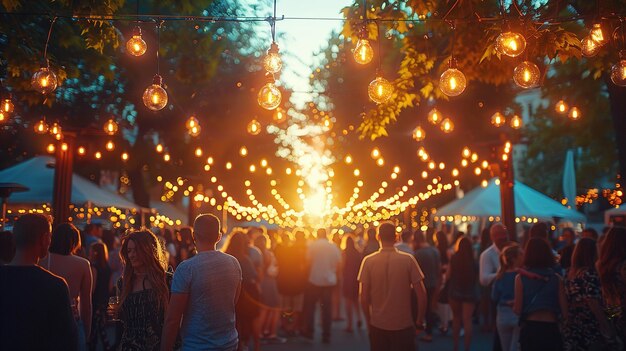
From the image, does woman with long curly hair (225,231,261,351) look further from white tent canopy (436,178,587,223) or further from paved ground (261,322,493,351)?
white tent canopy (436,178,587,223)

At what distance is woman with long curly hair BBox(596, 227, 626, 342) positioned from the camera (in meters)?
7.28

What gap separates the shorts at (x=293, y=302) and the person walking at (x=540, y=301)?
25.5 feet

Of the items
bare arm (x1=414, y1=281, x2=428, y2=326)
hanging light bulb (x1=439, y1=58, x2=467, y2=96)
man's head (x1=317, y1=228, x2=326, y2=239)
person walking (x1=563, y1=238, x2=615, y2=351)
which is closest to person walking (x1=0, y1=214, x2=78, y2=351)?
bare arm (x1=414, y1=281, x2=428, y2=326)

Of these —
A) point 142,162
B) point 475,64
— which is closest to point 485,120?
point 142,162

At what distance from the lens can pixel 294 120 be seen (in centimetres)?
3350

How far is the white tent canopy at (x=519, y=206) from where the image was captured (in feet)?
62.5

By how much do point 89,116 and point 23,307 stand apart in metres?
20.4

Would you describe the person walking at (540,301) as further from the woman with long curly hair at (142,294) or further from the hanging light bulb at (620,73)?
the woman with long curly hair at (142,294)

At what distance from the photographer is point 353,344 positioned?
13188mm

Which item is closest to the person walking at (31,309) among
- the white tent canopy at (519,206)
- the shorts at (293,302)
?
the shorts at (293,302)

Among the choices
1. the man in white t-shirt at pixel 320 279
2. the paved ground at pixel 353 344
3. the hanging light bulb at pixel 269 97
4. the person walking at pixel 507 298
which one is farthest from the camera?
the man in white t-shirt at pixel 320 279

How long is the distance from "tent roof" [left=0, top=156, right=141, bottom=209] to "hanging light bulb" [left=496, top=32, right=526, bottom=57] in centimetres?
1178

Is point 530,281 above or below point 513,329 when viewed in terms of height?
above

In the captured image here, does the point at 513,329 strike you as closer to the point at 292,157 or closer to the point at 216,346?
the point at 216,346
